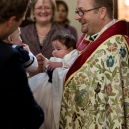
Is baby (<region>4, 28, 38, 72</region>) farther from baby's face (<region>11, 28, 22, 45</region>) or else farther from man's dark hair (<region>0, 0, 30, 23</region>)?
man's dark hair (<region>0, 0, 30, 23</region>)

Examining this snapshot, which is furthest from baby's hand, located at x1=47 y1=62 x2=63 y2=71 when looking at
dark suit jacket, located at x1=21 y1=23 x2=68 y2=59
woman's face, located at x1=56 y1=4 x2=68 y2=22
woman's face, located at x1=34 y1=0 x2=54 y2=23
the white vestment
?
woman's face, located at x1=56 y1=4 x2=68 y2=22

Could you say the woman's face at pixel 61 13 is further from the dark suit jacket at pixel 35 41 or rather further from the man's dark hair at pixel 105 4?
the man's dark hair at pixel 105 4

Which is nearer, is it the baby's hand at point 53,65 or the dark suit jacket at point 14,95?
the dark suit jacket at point 14,95

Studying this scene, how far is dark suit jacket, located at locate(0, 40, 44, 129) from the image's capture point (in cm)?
161

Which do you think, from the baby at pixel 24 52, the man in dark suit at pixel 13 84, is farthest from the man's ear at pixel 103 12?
the man in dark suit at pixel 13 84

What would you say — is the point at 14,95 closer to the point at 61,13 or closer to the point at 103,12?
the point at 103,12

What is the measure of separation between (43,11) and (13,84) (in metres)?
2.17

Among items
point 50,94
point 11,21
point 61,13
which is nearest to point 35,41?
point 50,94

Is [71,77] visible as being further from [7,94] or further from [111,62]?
[7,94]

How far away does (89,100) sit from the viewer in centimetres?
229

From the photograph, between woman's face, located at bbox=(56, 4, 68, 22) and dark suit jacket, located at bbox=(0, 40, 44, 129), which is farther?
woman's face, located at bbox=(56, 4, 68, 22)

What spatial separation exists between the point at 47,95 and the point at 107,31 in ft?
1.73

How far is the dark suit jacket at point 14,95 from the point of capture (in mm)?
1611

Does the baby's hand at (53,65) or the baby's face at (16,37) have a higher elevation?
the baby's face at (16,37)
